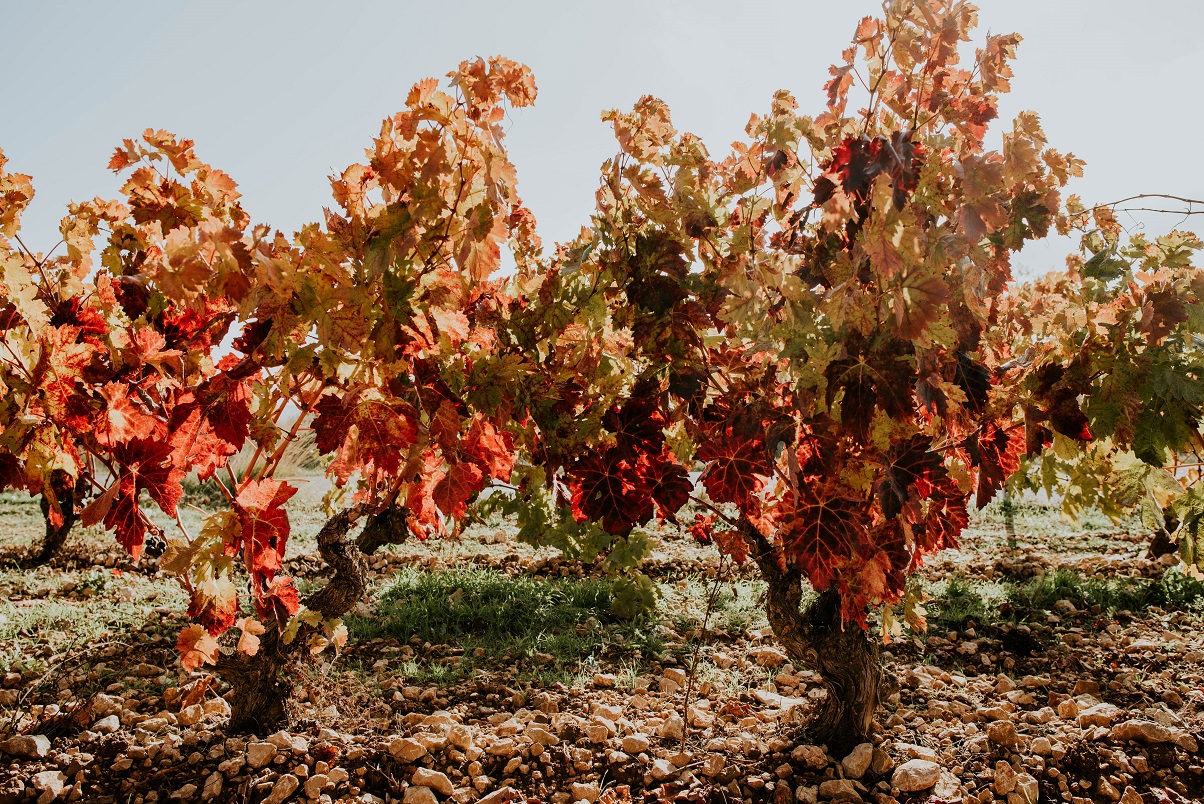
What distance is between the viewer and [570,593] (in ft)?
12.6

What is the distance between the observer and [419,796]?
6.15ft

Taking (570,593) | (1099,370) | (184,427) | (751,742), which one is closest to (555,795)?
(751,742)

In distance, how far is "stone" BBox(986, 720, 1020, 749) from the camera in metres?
2.06

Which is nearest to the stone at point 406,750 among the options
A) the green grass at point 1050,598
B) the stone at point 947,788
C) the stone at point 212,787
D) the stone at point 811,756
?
the stone at point 212,787

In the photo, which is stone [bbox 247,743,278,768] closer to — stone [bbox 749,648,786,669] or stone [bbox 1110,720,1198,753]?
stone [bbox 749,648,786,669]

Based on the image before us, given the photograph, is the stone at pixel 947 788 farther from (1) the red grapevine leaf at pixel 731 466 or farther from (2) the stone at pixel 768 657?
(2) the stone at pixel 768 657

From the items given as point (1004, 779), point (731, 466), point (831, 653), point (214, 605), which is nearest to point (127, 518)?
point (214, 605)

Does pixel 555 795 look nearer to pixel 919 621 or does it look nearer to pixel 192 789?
pixel 192 789

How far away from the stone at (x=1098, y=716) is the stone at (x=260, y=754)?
2.21 m

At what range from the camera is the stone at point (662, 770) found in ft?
6.39

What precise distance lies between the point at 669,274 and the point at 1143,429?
121 centimetres

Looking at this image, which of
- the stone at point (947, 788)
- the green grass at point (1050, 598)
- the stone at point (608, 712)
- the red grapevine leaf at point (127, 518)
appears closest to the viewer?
the red grapevine leaf at point (127, 518)

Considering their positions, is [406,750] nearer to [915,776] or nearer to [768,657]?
[915,776]

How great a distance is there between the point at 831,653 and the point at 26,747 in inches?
87.0
